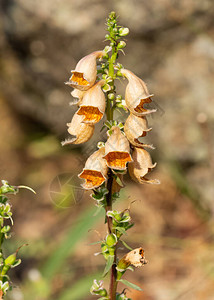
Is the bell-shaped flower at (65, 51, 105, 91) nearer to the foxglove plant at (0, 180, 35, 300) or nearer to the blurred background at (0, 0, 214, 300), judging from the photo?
the foxglove plant at (0, 180, 35, 300)

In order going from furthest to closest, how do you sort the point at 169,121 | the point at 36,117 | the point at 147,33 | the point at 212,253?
the point at 36,117 → the point at 169,121 → the point at 147,33 → the point at 212,253

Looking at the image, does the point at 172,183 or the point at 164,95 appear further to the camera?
the point at 172,183

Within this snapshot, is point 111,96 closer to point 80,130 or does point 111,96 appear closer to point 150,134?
point 80,130

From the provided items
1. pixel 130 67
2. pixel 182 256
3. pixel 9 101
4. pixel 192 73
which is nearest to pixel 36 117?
pixel 9 101

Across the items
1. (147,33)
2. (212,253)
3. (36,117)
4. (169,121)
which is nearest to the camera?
(212,253)

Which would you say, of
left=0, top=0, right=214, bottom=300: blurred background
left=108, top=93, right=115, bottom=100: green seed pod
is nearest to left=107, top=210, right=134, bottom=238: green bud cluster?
left=108, top=93, right=115, bottom=100: green seed pod

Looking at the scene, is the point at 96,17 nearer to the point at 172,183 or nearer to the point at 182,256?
the point at 172,183

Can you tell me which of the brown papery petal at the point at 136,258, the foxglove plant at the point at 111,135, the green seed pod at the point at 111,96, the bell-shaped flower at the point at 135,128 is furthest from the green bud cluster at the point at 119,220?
the green seed pod at the point at 111,96

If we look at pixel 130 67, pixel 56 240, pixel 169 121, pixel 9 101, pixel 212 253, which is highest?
pixel 9 101

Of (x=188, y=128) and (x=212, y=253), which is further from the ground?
(x=188, y=128)
